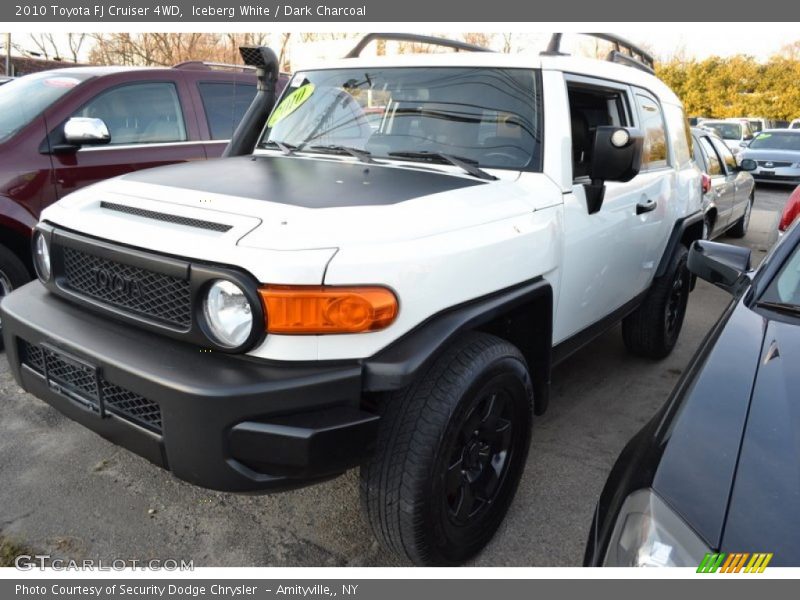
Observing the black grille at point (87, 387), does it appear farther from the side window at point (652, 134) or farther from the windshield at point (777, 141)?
the windshield at point (777, 141)

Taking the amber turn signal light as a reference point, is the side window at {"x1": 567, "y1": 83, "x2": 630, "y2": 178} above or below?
above

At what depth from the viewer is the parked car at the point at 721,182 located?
7238 mm

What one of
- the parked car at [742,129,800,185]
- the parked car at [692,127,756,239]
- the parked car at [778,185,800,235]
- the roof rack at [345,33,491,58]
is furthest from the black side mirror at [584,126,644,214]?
the parked car at [742,129,800,185]

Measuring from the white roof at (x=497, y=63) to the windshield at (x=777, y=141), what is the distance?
15.7 m

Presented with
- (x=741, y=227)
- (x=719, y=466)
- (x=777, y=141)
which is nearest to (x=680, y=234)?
(x=719, y=466)

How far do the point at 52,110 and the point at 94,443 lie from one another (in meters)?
2.48

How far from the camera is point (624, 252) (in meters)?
3.59

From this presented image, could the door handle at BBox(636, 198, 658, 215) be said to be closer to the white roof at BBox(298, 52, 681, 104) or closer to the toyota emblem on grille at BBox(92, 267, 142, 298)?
the white roof at BBox(298, 52, 681, 104)

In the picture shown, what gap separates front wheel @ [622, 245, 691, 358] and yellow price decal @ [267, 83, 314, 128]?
255cm

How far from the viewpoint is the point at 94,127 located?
13.6 feet

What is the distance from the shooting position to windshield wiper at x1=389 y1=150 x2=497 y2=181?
2781 millimetres

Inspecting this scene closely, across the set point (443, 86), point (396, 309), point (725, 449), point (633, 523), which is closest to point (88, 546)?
point (396, 309)

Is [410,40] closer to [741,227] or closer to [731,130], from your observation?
[741,227]

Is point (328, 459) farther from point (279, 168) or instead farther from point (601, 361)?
point (601, 361)
